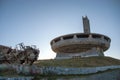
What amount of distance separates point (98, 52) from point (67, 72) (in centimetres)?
1673

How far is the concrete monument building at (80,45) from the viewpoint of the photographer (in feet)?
119

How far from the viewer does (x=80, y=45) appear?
121 ft

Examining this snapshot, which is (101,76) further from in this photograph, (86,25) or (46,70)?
(86,25)

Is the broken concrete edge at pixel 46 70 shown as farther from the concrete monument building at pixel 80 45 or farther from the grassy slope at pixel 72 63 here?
the concrete monument building at pixel 80 45

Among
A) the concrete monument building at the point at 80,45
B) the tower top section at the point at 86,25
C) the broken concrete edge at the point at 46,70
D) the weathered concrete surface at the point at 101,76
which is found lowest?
the weathered concrete surface at the point at 101,76

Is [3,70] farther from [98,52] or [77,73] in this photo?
[98,52]

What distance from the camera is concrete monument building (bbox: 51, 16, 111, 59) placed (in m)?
36.3

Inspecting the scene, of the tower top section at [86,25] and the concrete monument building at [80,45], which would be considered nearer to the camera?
the concrete monument building at [80,45]

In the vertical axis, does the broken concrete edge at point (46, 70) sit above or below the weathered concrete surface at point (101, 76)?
above

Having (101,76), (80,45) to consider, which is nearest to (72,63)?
(101,76)

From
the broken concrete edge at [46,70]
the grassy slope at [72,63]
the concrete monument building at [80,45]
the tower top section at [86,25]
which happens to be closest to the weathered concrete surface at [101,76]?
the broken concrete edge at [46,70]

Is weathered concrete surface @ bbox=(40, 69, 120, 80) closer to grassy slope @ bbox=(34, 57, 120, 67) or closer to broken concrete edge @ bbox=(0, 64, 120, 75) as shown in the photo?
broken concrete edge @ bbox=(0, 64, 120, 75)

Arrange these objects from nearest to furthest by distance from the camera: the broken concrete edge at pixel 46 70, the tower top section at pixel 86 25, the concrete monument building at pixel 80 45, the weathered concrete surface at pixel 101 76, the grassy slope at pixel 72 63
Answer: the broken concrete edge at pixel 46 70 < the weathered concrete surface at pixel 101 76 < the grassy slope at pixel 72 63 < the concrete monument building at pixel 80 45 < the tower top section at pixel 86 25

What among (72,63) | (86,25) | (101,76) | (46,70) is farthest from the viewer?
(86,25)
